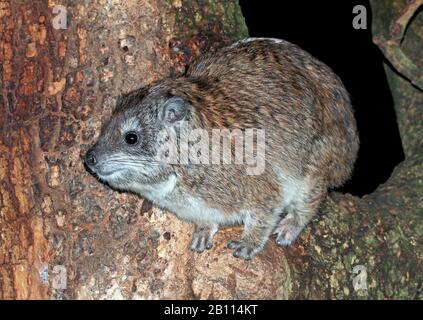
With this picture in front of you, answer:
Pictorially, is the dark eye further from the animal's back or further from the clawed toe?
the clawed toe

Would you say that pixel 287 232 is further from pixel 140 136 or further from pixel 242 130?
pixel 140 136

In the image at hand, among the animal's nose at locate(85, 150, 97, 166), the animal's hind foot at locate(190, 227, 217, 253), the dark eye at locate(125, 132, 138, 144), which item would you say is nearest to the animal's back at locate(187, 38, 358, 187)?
the dark eye at locate(125, 132, 138, 144)

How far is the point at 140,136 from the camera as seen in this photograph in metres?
5.44

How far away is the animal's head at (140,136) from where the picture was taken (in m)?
5.36

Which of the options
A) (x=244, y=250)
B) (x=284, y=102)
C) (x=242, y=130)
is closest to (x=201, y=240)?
(x=244, y=250)

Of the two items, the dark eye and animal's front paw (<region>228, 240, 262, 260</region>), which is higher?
the dark eye

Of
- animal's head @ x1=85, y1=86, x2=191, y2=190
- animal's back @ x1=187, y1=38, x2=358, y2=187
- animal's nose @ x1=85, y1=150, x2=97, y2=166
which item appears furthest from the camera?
animal's back @ x1=187, y1=38, x2=358, y2=187

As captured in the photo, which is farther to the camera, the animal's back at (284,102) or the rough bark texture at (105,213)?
the animal's back at (284,102)

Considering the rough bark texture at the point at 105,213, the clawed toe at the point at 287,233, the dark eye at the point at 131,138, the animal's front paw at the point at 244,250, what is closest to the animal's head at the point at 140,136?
the dark eye at the point at 131,138

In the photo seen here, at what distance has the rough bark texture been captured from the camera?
5355 mm

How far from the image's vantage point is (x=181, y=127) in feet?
17.9

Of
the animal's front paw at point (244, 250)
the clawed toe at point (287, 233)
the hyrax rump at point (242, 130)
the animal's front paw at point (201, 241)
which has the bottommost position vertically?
the clawed toe at point (287, 233)

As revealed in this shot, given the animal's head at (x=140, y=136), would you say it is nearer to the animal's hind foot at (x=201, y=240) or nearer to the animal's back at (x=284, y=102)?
the animal's back at (x=284, y=102)

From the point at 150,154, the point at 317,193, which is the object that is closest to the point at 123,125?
the point at 150,154
